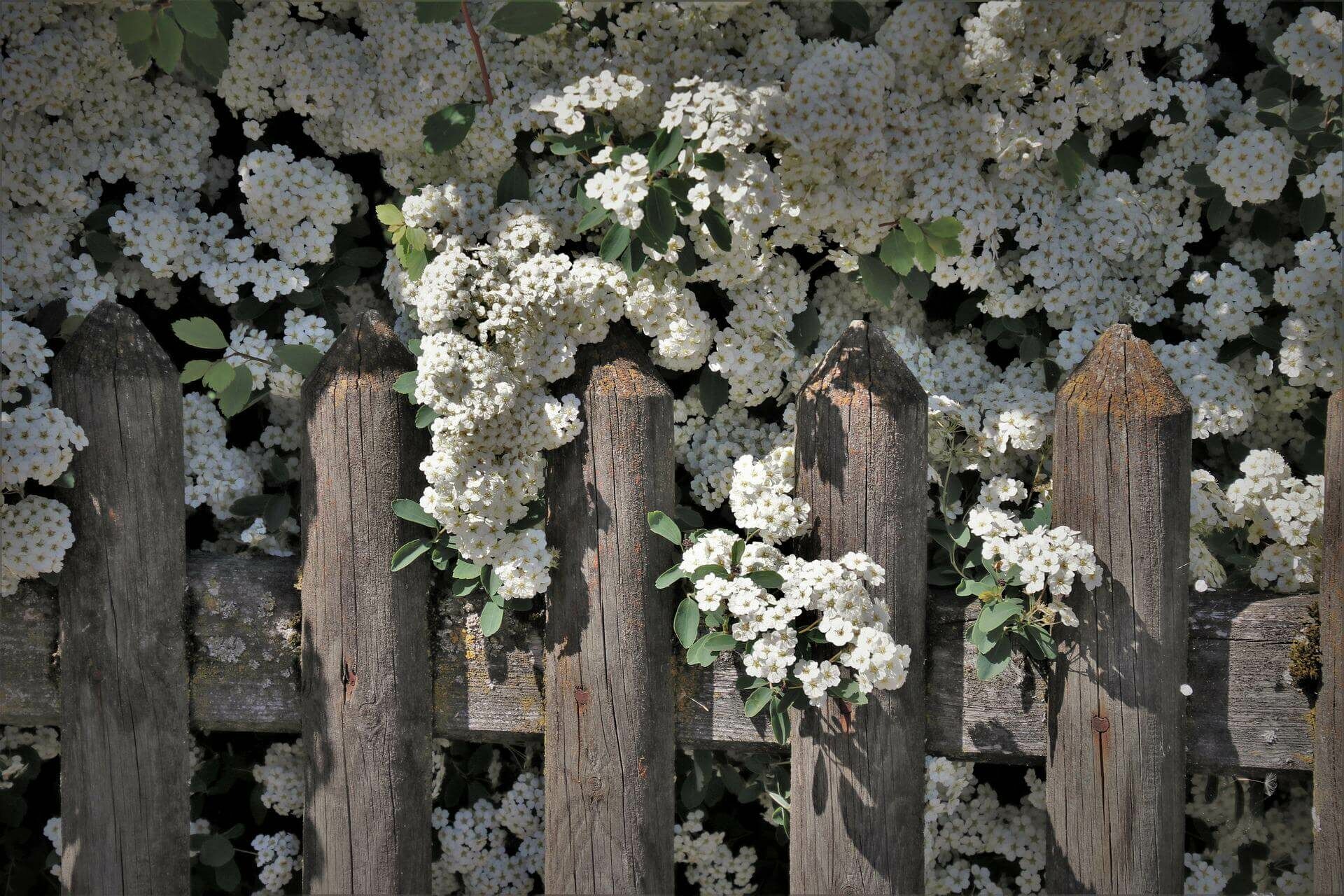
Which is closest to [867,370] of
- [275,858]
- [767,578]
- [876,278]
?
[876,278]

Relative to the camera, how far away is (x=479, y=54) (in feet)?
7.75

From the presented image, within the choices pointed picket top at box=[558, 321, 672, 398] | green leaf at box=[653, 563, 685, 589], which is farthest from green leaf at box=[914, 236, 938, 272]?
green leaf at box=[653, 563, 685, 589]

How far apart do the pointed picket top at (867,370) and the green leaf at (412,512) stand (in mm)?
861

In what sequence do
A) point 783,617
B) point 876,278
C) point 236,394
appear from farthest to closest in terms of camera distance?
point 236,394 < point 876,278 < point 783,617

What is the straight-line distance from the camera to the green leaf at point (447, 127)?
7.72ft

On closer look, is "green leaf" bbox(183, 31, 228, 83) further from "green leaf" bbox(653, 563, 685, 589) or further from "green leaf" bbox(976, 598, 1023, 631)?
"green leaf" bbox(976, 598, 1023, 631)

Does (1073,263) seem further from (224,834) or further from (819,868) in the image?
(224,834)

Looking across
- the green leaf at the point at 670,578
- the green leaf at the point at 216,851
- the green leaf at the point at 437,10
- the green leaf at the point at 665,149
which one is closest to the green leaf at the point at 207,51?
the green leaf at the point at 437,10

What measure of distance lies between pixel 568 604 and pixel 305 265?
3.53ft

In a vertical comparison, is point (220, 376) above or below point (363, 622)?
above

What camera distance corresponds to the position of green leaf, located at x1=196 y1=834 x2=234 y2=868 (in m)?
2.65

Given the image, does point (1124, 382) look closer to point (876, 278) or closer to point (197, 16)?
point (876, 278)

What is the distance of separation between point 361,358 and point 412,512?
1.16 ft

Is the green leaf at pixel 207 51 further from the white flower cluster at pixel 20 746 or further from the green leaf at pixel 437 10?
the white flower cluster at pixel 20 746
